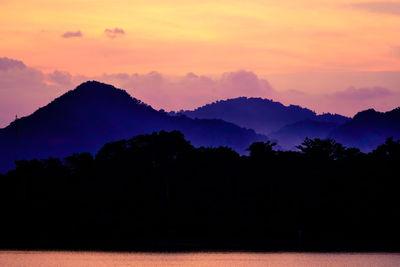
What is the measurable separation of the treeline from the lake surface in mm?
12418

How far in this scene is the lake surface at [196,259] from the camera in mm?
69438

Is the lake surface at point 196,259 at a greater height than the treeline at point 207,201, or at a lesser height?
lesser

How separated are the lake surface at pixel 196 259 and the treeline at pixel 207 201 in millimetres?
12418

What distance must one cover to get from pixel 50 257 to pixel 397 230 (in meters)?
43.6

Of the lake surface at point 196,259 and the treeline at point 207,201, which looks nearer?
the lake surface at point 196,259

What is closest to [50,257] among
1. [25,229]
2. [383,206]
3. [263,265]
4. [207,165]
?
[263,265]

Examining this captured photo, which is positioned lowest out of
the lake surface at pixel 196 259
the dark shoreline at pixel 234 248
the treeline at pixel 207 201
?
the lake surface at pixel 196 259

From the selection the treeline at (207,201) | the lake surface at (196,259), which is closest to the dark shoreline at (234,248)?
the treeline at (207,201)

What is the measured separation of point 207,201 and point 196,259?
26056 mm

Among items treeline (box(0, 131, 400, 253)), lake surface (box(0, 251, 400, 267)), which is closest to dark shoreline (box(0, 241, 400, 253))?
treeline (box(0, 131, 400, 253))

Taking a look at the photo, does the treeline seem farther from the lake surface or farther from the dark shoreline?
the lake surface

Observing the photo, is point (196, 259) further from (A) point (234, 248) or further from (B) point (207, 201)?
(B) point (207, 201)

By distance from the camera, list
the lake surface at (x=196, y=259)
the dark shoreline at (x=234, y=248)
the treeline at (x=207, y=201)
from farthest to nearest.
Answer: the treeline at (x=207, y=201) → the dark shoreline at (x=234, y=248) → the lake surface at (x=196, y=259)

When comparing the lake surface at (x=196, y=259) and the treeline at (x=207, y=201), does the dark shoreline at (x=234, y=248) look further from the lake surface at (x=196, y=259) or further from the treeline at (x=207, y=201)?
the lake surface at (x=196, y=259)
